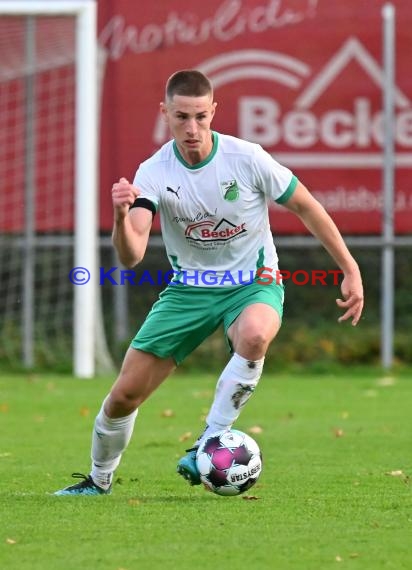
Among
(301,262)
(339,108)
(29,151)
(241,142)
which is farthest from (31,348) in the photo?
(241,142)

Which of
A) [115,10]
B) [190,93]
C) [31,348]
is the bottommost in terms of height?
[31,348]

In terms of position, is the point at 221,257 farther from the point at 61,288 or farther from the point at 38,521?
the point at 61,288

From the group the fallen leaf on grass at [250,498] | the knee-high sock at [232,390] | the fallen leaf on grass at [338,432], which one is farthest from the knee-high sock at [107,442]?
the fallen leaf on grass at [338,432]

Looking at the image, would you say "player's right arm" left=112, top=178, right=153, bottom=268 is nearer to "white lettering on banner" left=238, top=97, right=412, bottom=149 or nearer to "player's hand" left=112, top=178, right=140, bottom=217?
"player's hand" left=112, top=178, right=140, bottom=217

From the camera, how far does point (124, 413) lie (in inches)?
257

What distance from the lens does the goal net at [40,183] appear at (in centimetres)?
1384

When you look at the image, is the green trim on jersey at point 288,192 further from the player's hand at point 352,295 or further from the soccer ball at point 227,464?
the soccer ball at point 227,464

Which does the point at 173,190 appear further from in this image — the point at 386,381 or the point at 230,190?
the point at 386,381

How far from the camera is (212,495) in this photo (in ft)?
21.9

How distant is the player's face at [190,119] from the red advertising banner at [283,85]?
7702mm

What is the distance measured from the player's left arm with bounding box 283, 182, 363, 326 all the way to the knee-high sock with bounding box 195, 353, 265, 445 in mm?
501

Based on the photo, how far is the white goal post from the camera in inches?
519

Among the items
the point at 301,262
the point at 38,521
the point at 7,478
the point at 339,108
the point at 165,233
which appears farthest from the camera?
the point at 301,262

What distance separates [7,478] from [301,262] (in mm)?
8197
